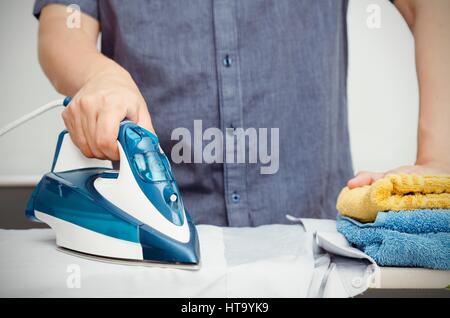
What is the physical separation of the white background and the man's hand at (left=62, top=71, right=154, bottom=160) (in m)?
0.54

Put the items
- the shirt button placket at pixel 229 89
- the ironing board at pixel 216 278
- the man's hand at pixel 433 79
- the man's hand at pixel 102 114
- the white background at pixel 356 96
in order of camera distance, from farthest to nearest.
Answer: the white background at pixel 356 96 < the shirt button placket at pixel 229 89 < the man's hand at pixel 433 79 < the man's hand at pixel 102 114 < the ironing board at pixel 216 278

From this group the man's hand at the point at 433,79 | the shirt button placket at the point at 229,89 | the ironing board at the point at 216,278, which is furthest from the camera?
the shirt button placket at the point at 229,89

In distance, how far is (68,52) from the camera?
100cm

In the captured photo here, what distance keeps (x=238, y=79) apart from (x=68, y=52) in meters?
0.32

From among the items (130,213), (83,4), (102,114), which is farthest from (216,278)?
(83,4)

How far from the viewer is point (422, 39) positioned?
1.01 metres

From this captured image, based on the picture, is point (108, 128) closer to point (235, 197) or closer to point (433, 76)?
point (235, 197)

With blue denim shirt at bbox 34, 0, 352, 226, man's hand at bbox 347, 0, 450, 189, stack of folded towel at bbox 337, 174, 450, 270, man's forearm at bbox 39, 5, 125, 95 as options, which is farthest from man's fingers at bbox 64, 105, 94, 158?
man's hand at bbox 347, 0, 450, 189

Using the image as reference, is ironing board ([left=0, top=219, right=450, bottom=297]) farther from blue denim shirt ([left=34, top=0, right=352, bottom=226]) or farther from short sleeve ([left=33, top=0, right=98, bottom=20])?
short sleeve ([left=33, top=0, right=98, bottom=20])

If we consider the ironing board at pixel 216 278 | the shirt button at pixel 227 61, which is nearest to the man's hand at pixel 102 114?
the ironing board at pixel 216 278

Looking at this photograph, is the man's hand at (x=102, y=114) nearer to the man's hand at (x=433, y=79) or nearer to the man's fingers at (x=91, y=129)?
the man's fingers at (x=91, y=129)

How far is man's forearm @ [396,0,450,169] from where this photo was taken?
920 mm

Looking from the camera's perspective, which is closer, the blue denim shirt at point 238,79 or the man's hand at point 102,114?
the man's hand at point 102,114

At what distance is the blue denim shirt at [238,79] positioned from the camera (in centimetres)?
107
